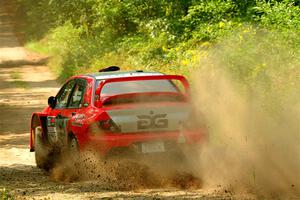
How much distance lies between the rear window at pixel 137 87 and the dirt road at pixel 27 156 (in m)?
1.30

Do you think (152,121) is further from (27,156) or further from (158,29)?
(158,29)

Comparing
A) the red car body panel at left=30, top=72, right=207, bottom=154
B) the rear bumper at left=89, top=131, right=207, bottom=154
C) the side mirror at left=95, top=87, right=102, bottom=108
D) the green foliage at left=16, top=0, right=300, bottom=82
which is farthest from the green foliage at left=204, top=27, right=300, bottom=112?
the side mirror at left=95, top=87, right=102, bottom=108

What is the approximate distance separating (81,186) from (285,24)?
28.1 ft

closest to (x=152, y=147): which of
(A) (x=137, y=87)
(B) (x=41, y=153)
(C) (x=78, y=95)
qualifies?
(A) (x=137, y=87)

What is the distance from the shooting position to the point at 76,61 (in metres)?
28.9

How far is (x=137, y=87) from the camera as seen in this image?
10.2m

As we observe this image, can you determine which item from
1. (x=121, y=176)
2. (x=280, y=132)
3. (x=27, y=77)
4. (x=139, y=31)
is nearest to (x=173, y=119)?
(x=121, y=176)

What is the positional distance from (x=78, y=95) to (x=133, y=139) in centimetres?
159

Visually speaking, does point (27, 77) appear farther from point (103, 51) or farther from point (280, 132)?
point (280, 132)

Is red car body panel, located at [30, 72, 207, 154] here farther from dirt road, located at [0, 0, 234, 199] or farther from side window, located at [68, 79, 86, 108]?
dirt road, located at [0, 0, 234, 199]

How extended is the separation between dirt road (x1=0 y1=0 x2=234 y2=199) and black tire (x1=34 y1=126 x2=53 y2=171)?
178 mm

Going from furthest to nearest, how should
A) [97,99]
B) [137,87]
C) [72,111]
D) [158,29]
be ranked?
[158,29]
[72,111]
[137,87]
[97,99]

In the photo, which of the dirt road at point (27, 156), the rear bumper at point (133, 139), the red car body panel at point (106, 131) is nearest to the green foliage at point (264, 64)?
the red car body panel at point (106, 131)

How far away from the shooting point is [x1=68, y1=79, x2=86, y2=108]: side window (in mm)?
10518
